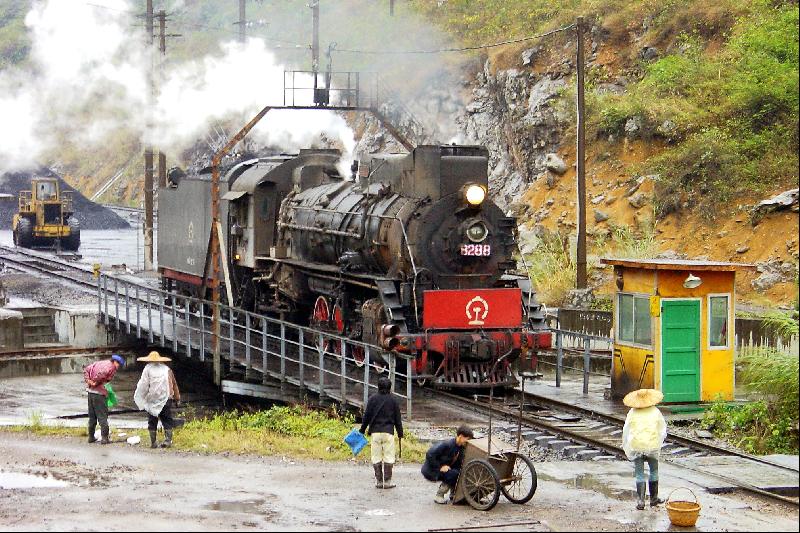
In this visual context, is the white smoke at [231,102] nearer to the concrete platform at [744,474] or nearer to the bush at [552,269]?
the bush at [552,269]

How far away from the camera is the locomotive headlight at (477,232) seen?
19.5 meters

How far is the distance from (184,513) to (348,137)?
19.3 metres

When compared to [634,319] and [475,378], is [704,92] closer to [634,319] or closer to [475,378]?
[634,319]

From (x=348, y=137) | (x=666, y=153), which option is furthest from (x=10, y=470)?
(x=666, y=153)

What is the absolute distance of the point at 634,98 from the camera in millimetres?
36438

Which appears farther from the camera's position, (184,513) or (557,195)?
(557,195)

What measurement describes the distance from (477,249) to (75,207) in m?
44.7

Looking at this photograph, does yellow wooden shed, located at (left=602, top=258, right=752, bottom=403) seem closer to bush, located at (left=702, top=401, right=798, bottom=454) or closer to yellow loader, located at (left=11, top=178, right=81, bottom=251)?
bush, located at (left=702, top=401, right=798, bottom=454)

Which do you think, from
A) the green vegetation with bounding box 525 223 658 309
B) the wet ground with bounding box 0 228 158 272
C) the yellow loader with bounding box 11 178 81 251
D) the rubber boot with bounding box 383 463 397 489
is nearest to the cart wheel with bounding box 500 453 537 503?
the rubber boot with bounding box 383 463 397 489

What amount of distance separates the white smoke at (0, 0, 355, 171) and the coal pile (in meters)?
0.96

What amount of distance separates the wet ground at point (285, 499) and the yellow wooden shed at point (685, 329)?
148 inches

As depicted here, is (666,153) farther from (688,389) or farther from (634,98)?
(688,389)

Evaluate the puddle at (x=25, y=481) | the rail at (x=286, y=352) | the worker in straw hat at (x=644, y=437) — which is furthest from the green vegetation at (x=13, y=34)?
the worker in straw hat at (x=644, y=437)

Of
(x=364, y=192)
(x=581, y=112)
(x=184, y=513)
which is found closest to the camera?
(x=184, y=513)
